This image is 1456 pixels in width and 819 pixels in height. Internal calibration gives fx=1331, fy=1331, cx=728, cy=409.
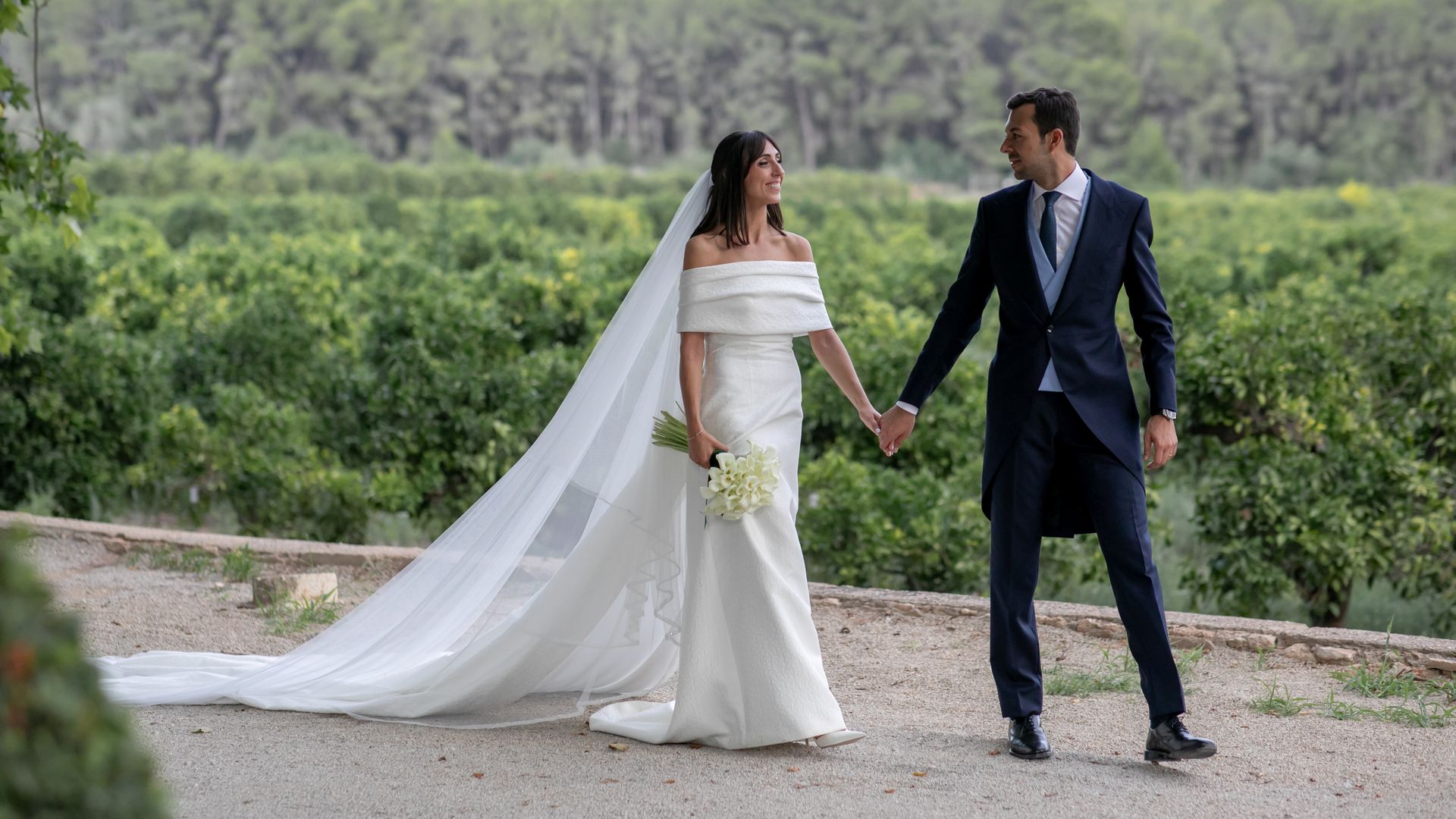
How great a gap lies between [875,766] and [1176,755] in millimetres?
792

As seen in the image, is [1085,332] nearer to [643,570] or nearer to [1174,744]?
[1174,744]

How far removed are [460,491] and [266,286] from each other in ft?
13.2

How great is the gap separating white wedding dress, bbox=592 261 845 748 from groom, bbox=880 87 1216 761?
1.87 feet

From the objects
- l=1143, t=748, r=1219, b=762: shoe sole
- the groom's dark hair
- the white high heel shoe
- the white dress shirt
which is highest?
the groom's dark hair

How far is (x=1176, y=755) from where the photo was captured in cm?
351

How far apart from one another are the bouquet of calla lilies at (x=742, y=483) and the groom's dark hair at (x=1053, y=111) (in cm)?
116

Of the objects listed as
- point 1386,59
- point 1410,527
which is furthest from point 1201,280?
point 1386,59

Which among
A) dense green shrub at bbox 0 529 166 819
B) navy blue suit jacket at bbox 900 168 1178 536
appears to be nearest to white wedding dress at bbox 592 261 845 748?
navy blue suit jacket at bbox 900 168 1178 536

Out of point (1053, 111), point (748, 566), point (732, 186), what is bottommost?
point (748, 566)

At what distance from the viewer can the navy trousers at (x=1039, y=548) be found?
11.6 ft

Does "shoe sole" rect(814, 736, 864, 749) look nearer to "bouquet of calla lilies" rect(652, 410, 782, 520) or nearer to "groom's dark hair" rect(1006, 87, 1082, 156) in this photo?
"bouquet of calla lilies" rect(652, 410, 782, 520)

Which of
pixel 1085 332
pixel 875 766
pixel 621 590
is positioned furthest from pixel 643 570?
pixel 1085 332

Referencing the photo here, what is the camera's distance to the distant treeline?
40406 millimetres

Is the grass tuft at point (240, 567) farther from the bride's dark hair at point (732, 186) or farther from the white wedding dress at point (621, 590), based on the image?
the bride's dark hair at point (732, 186)
